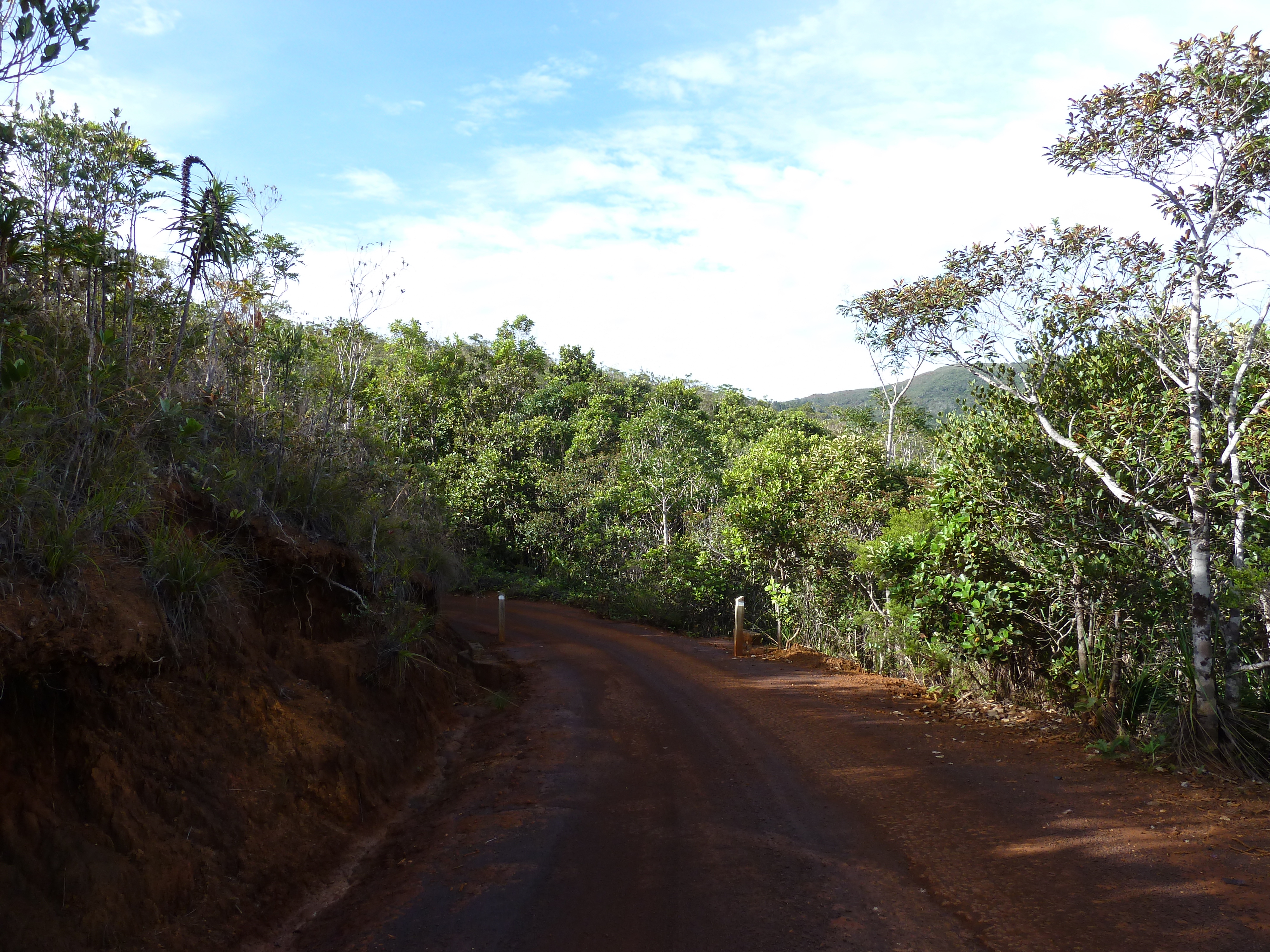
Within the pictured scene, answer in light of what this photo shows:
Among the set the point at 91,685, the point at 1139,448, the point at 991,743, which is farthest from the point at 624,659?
the point at 91,685

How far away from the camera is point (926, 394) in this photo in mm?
128375

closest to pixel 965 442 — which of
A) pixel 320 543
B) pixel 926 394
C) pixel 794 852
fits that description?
pixel 794 852

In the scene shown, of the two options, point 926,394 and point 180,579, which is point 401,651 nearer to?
point 180,579

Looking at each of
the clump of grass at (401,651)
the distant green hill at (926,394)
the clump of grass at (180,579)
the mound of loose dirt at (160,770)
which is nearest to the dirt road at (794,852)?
the mound of loose dirt at (160,770)

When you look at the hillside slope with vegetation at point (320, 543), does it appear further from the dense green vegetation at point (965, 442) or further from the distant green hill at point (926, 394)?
the distant green hill at point (926, 394)

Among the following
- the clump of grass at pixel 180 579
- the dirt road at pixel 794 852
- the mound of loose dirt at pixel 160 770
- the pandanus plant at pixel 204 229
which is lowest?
the dirt road at pixel 794 852

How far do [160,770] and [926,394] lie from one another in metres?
135

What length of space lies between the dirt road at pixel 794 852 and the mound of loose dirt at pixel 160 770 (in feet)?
1.73

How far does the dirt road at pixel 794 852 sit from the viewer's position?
432 centimetres

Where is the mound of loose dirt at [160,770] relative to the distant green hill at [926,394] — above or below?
below

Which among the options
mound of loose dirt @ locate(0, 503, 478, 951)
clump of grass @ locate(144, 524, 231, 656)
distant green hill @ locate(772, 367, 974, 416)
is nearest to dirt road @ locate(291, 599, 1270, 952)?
mound of loose dirt @ locate(0, 503, 478, 951)

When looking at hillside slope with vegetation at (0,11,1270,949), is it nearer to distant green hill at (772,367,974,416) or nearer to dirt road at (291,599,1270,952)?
dirt road at (291,599,1270,952)

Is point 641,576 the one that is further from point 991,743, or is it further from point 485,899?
point 485,899

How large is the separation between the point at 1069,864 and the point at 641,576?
1667cm
